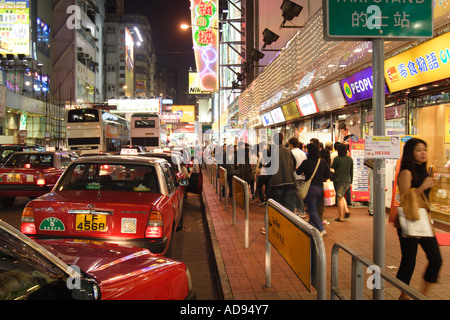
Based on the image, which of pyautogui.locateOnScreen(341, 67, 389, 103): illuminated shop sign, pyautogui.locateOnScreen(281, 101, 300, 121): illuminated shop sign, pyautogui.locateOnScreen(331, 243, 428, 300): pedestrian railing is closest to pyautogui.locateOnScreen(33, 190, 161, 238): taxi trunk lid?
pyautogui.locateOnScreen(331, 243, 428, 300): pedestrian railing

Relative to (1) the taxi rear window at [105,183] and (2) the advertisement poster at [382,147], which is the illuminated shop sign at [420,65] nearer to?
(2) the advertisement poster at [382,147]

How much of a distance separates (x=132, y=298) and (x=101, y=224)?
2.26 meters

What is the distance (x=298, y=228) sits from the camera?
304cm

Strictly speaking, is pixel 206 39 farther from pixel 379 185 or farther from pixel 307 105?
pixel 379 185

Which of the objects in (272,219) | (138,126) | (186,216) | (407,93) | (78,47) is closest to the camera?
(272,219)

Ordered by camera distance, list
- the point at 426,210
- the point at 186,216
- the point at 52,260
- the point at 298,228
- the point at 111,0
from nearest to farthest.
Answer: the point at 52,260 < the point at 298,228 < the point at 426,210 < the point at 186,216 < the point at 111,0

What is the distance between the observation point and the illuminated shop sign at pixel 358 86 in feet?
27.2

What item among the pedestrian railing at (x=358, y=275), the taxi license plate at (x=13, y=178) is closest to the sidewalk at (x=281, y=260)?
the pedestrian railing at (x=358, y=275)

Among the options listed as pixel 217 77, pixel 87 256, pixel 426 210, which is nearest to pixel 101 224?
pixel 87 256

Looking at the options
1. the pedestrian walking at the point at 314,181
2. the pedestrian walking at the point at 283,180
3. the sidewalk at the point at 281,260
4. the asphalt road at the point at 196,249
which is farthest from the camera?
the pedestrian walking at the point at 283,180

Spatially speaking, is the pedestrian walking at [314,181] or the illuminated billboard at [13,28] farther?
the illuminated billboard at [13,28]

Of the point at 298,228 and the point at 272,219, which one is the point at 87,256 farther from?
the point at 272,219

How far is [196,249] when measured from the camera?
6.52 meters

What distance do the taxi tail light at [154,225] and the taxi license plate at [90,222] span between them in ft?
1.71
